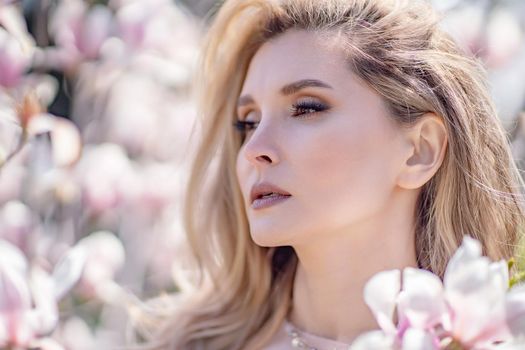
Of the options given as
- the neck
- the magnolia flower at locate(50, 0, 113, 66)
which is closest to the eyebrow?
the neck

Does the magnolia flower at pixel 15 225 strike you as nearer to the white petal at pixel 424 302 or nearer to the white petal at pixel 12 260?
the white petal at pixel 12 260

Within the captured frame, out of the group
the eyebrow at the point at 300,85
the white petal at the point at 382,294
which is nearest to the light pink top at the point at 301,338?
the eyebrow at the point at 300,85

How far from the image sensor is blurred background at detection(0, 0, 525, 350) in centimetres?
168

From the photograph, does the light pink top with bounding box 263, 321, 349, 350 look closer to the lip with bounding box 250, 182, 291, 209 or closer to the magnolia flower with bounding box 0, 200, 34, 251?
the lip with bounding box 250, 182, 291, 209

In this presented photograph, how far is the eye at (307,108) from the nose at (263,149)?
5 cm

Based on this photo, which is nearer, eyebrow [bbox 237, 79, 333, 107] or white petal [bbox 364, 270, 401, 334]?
white petal [bbox 364, 270, 401, 334]

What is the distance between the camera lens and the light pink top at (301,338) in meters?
1.72

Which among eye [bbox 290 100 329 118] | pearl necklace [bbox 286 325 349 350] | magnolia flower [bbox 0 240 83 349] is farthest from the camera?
pearl necklace [bbox 286 325 349 350]

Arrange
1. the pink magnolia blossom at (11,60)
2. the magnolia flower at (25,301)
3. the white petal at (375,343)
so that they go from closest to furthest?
the white petal at (375,343) < the magnolia flower at (25,301) < the pink magnolia blossom at (11,60)

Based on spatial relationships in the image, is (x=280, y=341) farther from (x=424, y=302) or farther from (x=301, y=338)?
(x=424, y=302)

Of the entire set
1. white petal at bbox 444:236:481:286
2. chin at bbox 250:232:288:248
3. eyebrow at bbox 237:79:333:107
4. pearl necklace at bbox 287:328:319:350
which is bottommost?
pearl necklace at bbox 287:328:319:350

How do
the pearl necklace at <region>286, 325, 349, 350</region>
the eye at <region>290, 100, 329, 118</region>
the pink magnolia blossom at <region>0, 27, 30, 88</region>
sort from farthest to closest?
1. the pearl necklace at <region>286, 325, 349, 350</region>
2. the eye at <region>290, 100, 329, 118</region>
3. the pink magnolia blossom at <region>0, 27, 30, 88</region>

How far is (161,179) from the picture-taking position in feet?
6.98

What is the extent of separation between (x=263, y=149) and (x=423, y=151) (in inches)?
11.3
